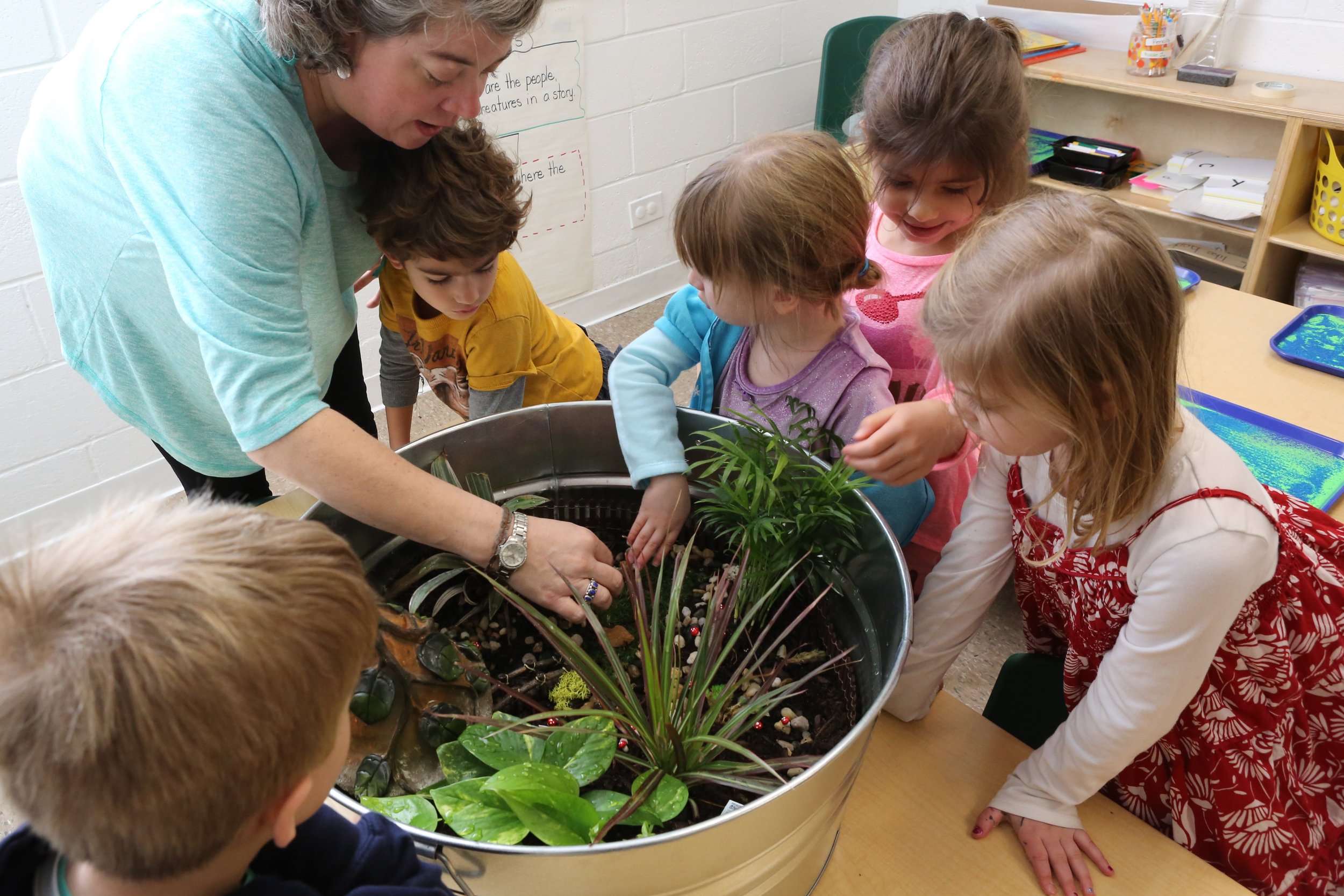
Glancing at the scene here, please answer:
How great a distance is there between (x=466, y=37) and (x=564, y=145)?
1959 millimetres

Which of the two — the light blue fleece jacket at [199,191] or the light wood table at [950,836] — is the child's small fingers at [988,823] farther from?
the light blue fleece jacket at [199,191]

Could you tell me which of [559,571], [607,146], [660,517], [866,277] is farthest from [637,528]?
[607,146]

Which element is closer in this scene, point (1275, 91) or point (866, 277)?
point (866, 277)

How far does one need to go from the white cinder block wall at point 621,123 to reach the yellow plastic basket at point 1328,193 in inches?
13.8

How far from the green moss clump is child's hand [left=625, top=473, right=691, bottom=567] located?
6.5 inches

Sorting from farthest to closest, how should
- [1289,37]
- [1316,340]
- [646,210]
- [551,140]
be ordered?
[646,210]
[551,140]
[1289,37]
[1316,340]

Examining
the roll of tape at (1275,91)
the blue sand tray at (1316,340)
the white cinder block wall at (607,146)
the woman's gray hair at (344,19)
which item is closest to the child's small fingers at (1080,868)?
the woman's gray hair at (344,19)

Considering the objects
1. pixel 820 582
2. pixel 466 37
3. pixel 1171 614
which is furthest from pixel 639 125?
pixel 1171 614

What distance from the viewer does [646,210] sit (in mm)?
3154

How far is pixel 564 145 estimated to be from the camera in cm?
279

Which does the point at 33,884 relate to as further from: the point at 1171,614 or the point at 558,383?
the point at 558,383

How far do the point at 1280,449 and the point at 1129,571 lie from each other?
0.69 metres

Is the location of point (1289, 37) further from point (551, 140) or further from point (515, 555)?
point (515, 555)

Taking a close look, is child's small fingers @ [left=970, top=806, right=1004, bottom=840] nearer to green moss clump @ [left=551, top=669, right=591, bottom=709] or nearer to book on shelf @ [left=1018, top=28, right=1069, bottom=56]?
green moss clump @ [left=551, top=669, right=591, bottom=709]
